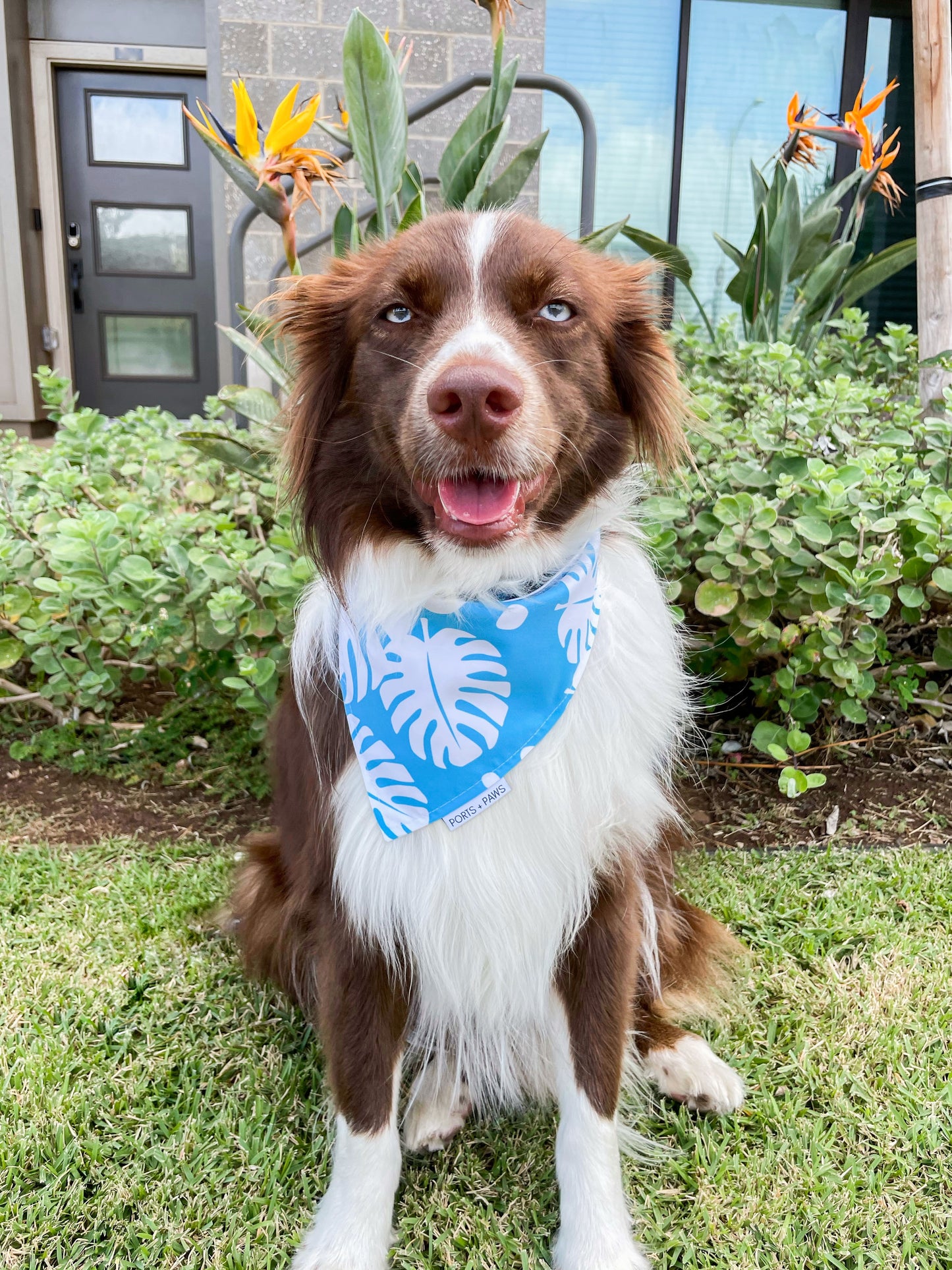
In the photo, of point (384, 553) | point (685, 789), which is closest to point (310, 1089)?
point (384, 553)

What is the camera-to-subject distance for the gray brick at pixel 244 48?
200 inches

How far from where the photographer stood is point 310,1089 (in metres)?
1.86

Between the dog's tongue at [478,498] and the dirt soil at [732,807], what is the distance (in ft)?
4.71

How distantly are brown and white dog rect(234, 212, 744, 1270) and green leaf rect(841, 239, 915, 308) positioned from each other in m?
2.62

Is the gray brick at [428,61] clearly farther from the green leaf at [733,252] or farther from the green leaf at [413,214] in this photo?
the green leaf at [413,214]

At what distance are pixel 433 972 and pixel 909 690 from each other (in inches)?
72.9

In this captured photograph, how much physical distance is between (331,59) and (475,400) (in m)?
4.90

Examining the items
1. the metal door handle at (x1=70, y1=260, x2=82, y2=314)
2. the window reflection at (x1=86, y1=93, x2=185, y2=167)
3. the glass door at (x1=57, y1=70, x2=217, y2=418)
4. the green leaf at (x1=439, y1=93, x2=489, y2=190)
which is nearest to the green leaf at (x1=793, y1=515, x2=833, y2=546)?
the green leaf at (x1=439, y1=93, x2=489, y2=190)

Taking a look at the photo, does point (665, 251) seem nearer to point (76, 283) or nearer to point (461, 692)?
point (461, 692)

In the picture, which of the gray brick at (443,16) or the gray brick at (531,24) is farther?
the gray brick at (531,24)

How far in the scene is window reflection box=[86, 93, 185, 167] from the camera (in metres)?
7.68

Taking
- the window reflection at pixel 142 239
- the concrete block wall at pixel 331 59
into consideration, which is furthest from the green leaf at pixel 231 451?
the window reflection at pixel 142 239

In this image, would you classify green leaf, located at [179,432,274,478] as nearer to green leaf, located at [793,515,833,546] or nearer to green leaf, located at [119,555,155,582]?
green leaf, located at [119,555,155,582]

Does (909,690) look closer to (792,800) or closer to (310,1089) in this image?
(792,800)
